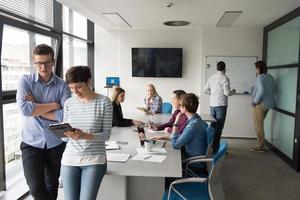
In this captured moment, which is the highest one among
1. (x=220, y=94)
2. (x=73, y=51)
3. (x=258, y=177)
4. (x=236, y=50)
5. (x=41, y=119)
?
(x=236, y=50)

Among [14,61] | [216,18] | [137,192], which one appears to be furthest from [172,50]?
[137,192]

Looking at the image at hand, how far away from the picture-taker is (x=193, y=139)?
2666mm

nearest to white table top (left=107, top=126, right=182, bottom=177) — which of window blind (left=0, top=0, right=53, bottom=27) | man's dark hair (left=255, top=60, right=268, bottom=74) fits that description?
window blind (left=0, top=0, right=53, bottom=27)

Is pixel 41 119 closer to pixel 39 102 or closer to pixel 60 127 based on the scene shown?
pixel 39 102

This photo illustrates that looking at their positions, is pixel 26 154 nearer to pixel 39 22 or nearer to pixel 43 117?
pixel 43 117

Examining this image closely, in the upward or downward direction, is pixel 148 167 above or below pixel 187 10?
below

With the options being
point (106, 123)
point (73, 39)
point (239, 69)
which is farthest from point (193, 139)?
point (239, 69)

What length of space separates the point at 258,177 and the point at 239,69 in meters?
3.00

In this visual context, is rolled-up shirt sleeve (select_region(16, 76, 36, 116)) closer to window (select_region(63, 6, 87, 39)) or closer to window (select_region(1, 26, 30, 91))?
window (select_region(1, 26, 30, 91))

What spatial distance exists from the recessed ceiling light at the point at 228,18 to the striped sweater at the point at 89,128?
370 centimetres

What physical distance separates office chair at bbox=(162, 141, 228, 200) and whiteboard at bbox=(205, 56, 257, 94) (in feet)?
14.3

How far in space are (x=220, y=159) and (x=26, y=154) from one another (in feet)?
4.74

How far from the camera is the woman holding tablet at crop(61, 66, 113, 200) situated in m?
1.84

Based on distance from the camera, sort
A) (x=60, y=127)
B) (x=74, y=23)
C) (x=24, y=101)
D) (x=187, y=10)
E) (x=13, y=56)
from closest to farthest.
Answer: (x=60, y=127) → (x=24, y=101) → (x=13, y=56) → (x=187, y=10) → (x=74, y=23)
